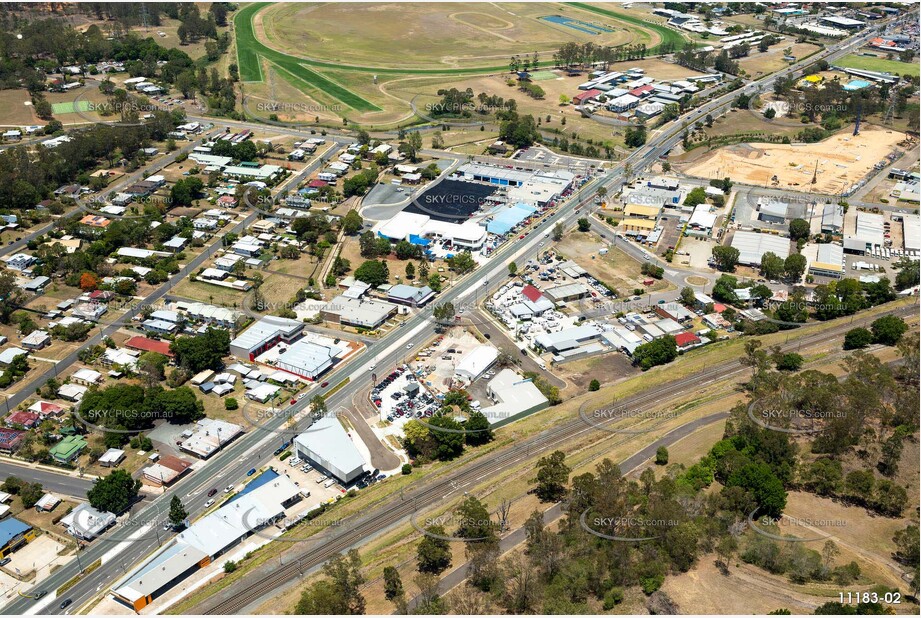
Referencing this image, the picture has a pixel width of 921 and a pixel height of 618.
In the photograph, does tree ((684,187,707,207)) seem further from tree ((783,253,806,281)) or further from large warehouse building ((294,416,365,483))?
large warehouse building ((294,416,365,483))

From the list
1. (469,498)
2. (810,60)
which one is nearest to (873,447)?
(469,498)

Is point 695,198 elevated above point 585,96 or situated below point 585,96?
below

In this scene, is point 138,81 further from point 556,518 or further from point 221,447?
point 556,518

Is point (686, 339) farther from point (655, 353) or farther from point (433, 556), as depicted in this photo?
point (433, 556)

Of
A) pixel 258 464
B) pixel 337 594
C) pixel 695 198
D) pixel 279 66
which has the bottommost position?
pixel 258 464

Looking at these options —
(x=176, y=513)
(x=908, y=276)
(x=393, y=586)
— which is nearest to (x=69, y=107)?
(x=176, y=513)
